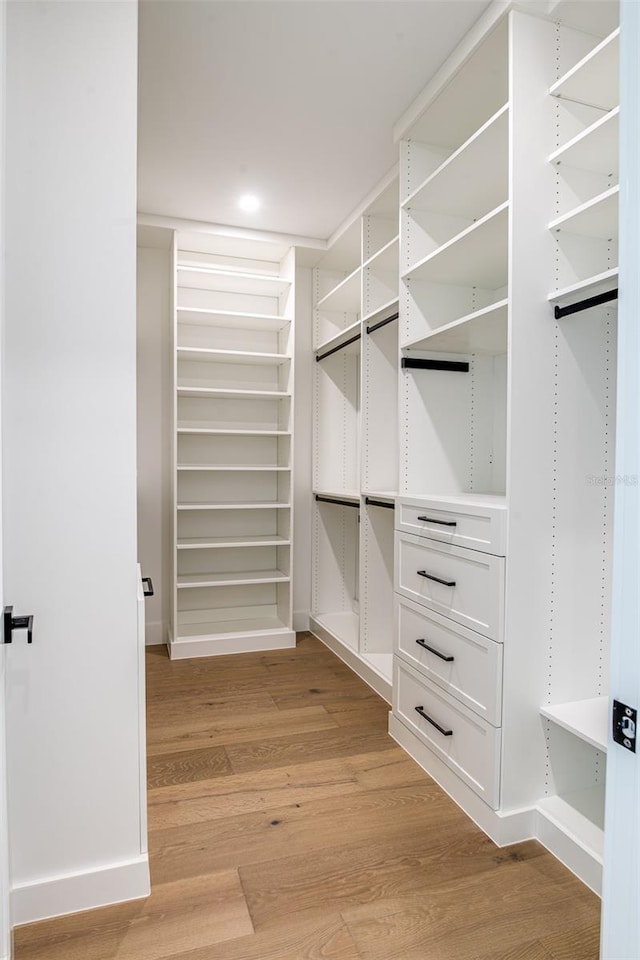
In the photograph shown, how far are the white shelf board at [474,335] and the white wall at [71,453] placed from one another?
1158 millimetres

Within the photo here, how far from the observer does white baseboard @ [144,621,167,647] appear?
149 inches

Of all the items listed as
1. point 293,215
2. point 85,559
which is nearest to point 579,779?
point 85,559

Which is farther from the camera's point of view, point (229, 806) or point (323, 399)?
point (323, 399)

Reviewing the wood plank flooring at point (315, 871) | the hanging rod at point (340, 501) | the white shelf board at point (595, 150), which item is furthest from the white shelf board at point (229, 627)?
the white shelf board at point (595, 150)

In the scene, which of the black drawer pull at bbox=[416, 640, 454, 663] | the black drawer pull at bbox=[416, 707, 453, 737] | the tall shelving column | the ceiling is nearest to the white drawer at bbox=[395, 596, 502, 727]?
the black drawer pull at bbox=[416, 640, 454, 663]

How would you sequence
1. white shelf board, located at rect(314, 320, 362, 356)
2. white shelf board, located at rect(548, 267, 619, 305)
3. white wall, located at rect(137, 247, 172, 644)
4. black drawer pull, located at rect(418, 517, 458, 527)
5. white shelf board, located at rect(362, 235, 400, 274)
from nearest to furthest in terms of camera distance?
white shelf board, located at rect(548, 267, 619, 305), black drawer pull, located at rect(418, 517, 458, 527), white shelf board, located at rect(362, 235, 400, 274), white shelf board, located at rect(314, 320, 362, 356), white wall, located at rect(137, 247, 172, 644)

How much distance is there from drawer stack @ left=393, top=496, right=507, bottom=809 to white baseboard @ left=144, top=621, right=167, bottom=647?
6.22ft

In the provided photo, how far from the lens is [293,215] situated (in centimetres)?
341

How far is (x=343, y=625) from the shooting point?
3936 millimetres

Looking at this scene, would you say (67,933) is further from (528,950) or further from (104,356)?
(104,356)

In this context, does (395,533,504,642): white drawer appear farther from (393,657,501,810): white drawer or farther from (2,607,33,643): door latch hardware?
(2,607,33,643): door latch hardware

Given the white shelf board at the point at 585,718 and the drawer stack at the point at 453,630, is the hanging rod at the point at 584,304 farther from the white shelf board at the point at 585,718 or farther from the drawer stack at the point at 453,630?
the white shelf board at the point at 585,718

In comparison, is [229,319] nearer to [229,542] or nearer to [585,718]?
[229,542]

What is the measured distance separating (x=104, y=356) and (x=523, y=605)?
4.72 feet
